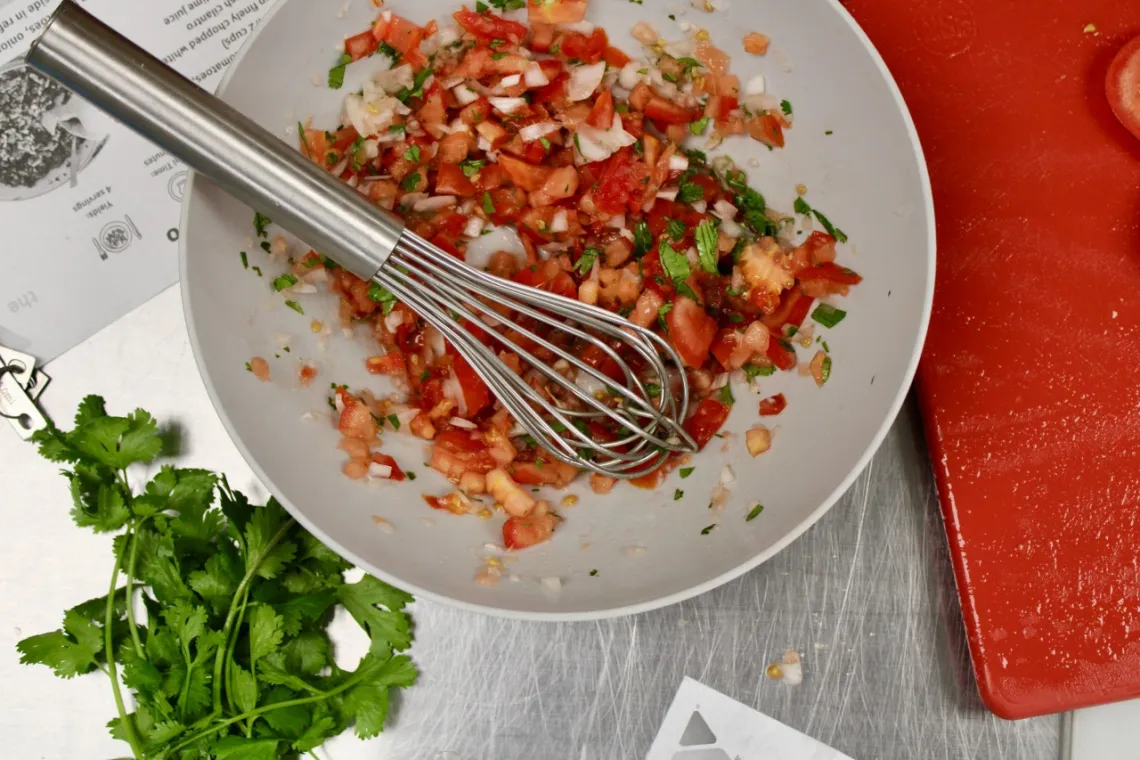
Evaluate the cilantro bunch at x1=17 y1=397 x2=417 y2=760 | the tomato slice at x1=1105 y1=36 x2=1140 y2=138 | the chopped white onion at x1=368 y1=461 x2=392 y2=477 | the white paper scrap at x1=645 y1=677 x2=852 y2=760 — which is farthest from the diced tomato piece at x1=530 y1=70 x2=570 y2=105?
the white paper scrap at x1=645 y1=677 x2=852 y2=760

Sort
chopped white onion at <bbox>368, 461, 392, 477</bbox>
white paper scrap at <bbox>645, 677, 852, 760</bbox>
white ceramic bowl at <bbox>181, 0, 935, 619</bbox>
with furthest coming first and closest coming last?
white paper scrap at <bbox>645, 677, 852, 760</bbox> → chopped white onion at <bbox>368, 461, 392, 477</bbox> → white ceramic bowl at <bbox>181, 0, 935, 619</bbox>

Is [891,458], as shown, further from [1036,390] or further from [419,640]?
[419,640]

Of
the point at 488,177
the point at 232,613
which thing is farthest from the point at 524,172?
the point at 232,613

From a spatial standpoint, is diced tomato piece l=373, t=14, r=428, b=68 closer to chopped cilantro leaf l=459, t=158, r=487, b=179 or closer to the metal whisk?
chopped cilantro leaf l=459, t=158, r=487, b=179

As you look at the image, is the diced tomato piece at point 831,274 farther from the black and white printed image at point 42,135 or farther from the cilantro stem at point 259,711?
the black and white printed image at point 42,135

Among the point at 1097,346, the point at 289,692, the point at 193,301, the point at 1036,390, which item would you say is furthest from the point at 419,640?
the point at 1097,346

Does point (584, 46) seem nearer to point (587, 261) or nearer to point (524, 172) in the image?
point (524, 172)

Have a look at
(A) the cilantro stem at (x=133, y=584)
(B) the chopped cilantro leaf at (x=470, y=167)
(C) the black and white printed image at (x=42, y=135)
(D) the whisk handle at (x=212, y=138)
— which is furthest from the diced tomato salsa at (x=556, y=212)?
(C) the black and white printed image at (x=42, y=135)
